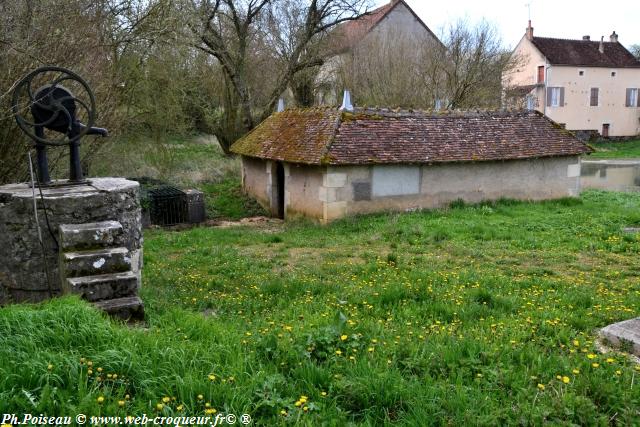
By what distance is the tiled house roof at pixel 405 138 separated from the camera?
590 inches

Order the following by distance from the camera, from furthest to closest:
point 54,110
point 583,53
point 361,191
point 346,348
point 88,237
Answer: point 583,53
point 361,191
point 54,110
point 88,237
point 346,348

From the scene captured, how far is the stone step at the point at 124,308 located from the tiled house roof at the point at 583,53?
42.0 m

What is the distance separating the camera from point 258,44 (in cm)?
2638

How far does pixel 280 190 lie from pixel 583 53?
35.2m

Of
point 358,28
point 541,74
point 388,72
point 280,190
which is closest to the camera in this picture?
point 280,190

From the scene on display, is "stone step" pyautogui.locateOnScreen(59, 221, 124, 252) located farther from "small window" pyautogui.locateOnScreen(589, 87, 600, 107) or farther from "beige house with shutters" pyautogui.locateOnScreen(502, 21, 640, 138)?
"small window" pyautogui.locateOnScreen(589, 87, 600, 107)

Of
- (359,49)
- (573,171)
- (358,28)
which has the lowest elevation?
(573,171)

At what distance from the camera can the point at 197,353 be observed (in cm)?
390

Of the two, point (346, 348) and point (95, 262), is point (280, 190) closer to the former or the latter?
point (95, 262)

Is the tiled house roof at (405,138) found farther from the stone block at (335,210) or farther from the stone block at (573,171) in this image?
the stone block at (335,210)

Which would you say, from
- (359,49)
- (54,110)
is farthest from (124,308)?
(359,49)

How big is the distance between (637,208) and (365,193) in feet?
26.3

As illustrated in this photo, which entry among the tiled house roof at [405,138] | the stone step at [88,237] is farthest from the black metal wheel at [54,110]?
the tiled house roof at [405,138]

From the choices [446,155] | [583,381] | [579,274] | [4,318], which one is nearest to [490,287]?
[579,274]
